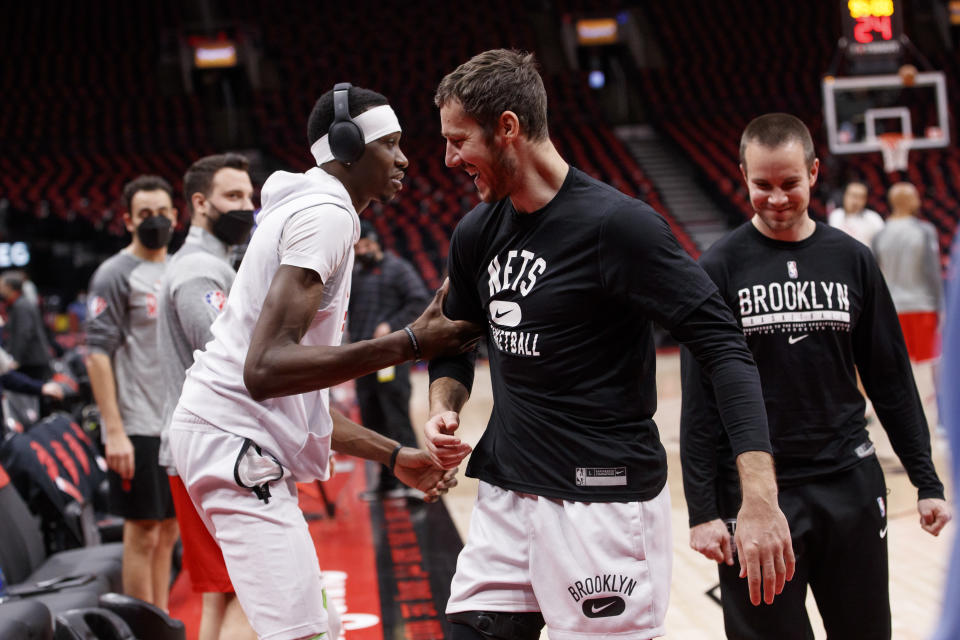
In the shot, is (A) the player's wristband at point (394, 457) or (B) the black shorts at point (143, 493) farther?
(B) the black shorts at point (143, 493)

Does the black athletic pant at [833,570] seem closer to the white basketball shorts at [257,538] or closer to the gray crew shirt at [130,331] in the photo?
the white basketball shorts at [257,538]

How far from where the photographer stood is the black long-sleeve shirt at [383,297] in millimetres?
6855

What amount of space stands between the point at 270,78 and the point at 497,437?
23732 millimetres

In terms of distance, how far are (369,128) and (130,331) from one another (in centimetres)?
224

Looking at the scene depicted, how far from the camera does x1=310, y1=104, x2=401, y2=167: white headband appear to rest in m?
2.49

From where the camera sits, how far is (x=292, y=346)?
216 cm

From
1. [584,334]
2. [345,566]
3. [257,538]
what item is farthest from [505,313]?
[345,566]

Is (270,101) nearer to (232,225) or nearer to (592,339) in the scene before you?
(232,225)

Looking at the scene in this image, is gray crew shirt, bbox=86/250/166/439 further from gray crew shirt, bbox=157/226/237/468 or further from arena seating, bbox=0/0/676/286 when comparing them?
arena seating, bbox=0/0/676/286

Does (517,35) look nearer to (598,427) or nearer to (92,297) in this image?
(92,297)

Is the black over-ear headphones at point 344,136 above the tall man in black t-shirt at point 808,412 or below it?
above

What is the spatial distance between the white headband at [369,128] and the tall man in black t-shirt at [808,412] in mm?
958

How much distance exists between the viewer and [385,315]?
6.86 meters

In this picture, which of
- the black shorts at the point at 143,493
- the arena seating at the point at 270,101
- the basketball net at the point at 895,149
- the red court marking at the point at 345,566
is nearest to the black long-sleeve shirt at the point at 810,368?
the red court marking at the point at 345,566
